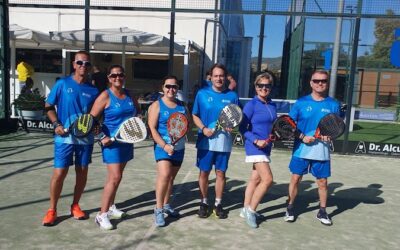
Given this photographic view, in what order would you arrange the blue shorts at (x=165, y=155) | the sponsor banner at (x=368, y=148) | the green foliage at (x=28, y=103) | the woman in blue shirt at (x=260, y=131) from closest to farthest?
the blue shorts at (x=165, y=155)
the woman in blue shirt at (x=260, y=131)
the sponsor banner at (x=368, y=148)
the green foliage at (x=28, y=103)

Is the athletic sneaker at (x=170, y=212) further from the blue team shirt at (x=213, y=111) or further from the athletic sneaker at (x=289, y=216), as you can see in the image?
the athletic sneaker at (x=289, y=216)

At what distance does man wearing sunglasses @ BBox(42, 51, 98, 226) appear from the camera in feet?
13.6

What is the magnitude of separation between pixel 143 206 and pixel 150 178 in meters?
1.36

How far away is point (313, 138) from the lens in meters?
4.49

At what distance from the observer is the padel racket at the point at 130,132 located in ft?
13.5

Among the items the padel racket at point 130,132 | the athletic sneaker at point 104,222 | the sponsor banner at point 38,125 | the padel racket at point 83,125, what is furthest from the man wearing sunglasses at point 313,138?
the sponsor banner at point 38,125

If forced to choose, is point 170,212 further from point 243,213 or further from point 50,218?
point 50,218

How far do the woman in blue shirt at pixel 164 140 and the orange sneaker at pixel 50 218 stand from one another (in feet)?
3.29

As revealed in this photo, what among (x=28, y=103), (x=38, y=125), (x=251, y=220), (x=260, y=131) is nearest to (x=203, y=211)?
(x=251, y=220)

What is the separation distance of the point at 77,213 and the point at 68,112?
1.07m

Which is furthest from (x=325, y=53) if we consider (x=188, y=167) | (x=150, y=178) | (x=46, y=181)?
(x=46, y=181)

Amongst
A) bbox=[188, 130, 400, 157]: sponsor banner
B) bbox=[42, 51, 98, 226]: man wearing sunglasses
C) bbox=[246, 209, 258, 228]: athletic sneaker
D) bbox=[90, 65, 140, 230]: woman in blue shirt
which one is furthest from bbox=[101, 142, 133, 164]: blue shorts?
bbox=[188, 130, 400, 157]: sponsor banner

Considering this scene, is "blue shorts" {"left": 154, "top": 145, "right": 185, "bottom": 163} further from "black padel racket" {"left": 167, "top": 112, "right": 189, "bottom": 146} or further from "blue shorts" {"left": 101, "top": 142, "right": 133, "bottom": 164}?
"blue shorts" {"left": 101, "top": 142, "right": 133, "bottom": 164}

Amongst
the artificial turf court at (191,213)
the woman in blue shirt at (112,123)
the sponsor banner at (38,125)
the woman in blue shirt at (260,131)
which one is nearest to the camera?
the artificial turf court at (191,213)
